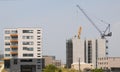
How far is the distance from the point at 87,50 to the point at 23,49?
65.9 metres

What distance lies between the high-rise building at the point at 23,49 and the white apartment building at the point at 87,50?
61690mm

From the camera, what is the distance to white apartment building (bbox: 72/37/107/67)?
146 meters

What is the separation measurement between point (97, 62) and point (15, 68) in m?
60.0

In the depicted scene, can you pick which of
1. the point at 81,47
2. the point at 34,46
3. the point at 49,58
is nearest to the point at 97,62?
the point at 81,47

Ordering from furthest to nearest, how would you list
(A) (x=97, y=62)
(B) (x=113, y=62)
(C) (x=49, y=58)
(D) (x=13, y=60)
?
(C) (x=49, y=58) → (A) (x=97, y=62) → (D) (x=13, y=60) → (B) (x=113, y=62)

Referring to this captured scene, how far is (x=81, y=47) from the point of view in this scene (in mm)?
146125

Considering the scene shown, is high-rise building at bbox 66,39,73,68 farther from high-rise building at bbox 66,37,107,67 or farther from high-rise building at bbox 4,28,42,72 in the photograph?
high-rise building at bbox 4,28,42,72

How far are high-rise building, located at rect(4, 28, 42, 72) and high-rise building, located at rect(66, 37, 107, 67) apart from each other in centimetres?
6169

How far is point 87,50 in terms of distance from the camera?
147m

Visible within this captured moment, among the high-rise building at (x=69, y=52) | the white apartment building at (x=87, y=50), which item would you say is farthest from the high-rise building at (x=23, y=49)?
the high-rise building at (x=69, y=52)

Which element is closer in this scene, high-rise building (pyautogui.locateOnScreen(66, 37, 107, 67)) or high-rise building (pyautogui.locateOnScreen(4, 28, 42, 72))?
high-rise building (pyautogui.locateOnScreen(4, 28, 42, 72))

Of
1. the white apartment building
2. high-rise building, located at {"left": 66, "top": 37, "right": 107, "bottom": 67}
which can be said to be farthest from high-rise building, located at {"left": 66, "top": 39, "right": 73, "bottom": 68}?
the white apartment building

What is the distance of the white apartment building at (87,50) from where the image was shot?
14550 cm

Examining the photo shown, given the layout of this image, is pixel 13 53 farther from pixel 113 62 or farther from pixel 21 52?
pixel 113 62
